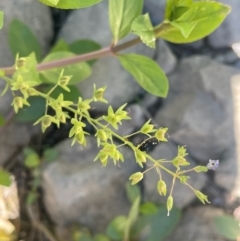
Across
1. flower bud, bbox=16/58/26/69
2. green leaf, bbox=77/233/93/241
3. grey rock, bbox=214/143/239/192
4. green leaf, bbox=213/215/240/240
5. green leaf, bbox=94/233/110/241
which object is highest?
flower bud, bbox=16/58/26/69

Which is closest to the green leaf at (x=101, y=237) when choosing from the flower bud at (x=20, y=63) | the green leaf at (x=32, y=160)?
the green leaf at (x=32, y=160)

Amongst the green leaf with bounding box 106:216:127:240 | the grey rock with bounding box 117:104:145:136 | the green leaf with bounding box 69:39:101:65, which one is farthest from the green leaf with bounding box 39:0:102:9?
the green leaf with bounding box 106:216:127:240

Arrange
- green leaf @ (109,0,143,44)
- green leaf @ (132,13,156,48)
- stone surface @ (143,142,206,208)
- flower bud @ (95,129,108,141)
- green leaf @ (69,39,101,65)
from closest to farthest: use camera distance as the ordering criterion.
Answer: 1. flower bud @ (95,129,108,141)
2. green leaf @ (132,13,156,48)
3. green leaf @ (109,0,143,44)
4. green leaf @ (69,39,101,65)
5. stone surface @ (143,142,206,208)

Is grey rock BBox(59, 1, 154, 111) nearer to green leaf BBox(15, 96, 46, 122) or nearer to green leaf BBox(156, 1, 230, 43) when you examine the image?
green leaf BBox(15, 96, 46, 122)

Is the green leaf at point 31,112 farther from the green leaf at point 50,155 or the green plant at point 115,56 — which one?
the green leaf at point 50,155

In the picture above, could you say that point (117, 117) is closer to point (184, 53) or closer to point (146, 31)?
point (146, 31)

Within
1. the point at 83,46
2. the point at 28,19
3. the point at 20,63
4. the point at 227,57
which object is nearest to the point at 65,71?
the point at 83,46

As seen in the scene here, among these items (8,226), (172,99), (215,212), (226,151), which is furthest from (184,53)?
(8,226)

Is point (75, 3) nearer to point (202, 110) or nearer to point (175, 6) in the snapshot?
point (175, 6)
